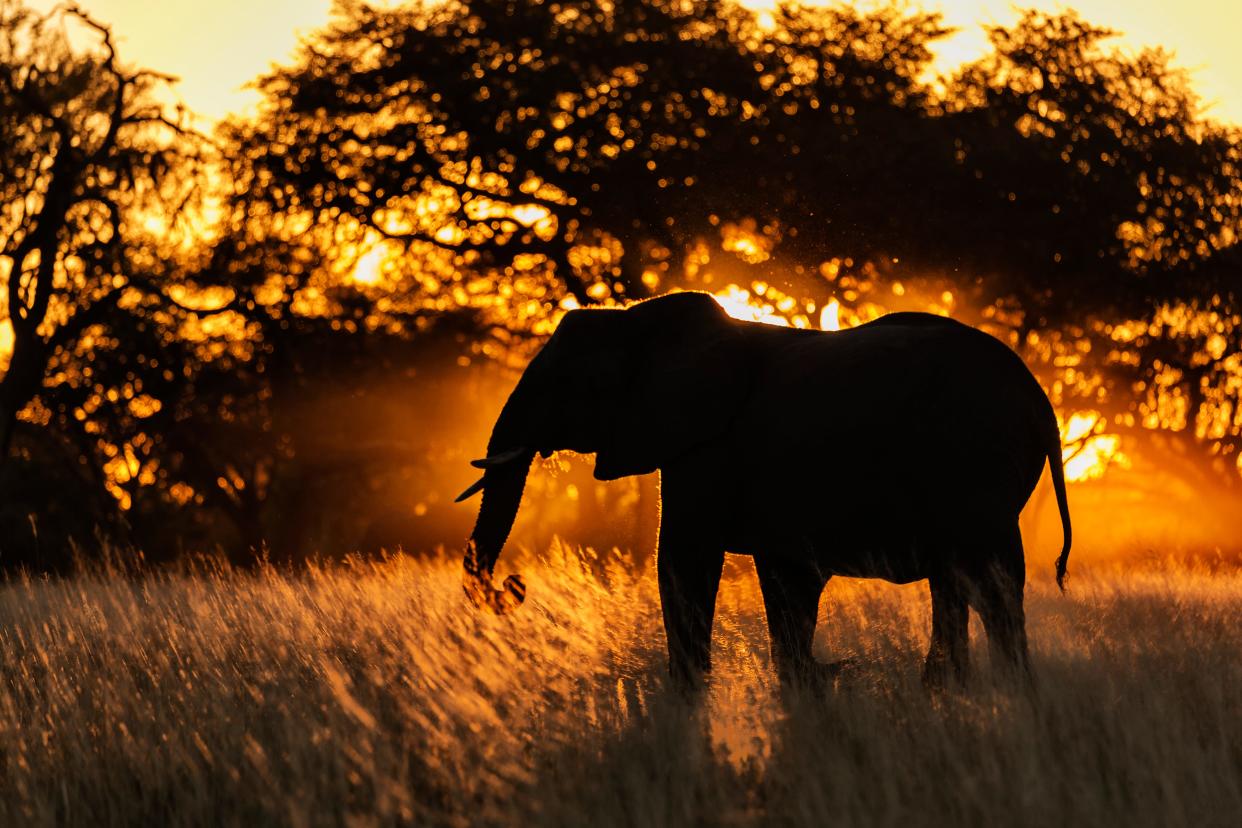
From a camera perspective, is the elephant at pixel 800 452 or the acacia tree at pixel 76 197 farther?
the acacia tree at pixel 76 197

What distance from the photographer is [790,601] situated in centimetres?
872

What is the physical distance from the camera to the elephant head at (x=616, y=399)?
Answer: 8.45 metres

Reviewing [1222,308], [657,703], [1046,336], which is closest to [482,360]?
[1046,336]

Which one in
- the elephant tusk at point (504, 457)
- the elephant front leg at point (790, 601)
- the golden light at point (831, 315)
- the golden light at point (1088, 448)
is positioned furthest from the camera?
the golden light at point (1088, 448)

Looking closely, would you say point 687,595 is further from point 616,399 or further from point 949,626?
point 949,626

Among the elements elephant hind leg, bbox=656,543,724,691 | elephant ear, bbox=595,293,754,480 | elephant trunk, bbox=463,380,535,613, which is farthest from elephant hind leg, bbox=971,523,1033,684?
elephant trunk, bbox=463,380,535,613

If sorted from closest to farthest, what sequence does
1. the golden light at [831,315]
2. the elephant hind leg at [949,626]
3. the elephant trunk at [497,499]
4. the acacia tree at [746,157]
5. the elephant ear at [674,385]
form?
the elephant hind leg at [949,626], the elephant ear at [674,385], the elephant trunk at [497,499], the acacia tree at [746,157], the golden light at [831,315]

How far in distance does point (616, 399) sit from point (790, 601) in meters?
1.46

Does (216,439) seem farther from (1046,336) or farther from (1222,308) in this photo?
(1222,308)

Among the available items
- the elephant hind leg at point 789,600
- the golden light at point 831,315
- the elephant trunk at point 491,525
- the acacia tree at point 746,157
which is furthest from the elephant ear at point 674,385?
the golden light at point 831,315

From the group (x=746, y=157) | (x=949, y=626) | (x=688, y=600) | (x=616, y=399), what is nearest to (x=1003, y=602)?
(x=949, y=626)

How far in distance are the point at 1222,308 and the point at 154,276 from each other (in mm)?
16353

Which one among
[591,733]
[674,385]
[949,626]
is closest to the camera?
[591,733]

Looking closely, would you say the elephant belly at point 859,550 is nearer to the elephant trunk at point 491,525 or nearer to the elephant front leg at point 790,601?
the elephant front leg at point 790,601
